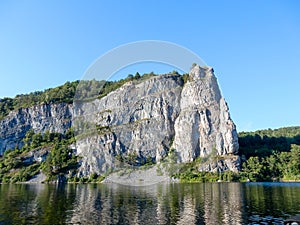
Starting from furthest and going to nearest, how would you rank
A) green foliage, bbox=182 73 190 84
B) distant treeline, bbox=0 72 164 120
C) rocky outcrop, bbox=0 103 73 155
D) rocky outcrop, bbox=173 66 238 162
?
1. distant treeline, bbox=0 72 164 120
2. rocky outcrop, bbox=0 103 73 155
3. green foliage, bbox=182 73 190 84
4. rocky outcrop, bbox=173 66 238 162

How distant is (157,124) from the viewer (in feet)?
447

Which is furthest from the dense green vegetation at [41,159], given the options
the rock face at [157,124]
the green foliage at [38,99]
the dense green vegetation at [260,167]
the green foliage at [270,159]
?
the green foliage at [270,159]

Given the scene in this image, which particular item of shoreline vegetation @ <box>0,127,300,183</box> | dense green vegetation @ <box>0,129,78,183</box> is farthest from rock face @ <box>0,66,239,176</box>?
dense green vegetation @ <box>0,129,78,183</box>

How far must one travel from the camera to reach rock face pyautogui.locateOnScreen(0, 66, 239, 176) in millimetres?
119875

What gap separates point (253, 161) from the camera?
11144 cm

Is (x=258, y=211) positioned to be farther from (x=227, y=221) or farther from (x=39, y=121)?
(x=39, y=121)

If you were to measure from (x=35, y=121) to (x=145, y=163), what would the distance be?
9167 cm

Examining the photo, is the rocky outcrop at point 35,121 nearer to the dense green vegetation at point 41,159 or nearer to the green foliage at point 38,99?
the green foliage at point 38,99

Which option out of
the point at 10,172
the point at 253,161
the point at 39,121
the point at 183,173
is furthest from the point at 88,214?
the point at 39,121

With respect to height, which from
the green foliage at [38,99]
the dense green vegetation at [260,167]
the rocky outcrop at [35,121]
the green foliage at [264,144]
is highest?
the green foliage at [38,99]

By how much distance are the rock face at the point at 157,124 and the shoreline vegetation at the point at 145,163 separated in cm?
499

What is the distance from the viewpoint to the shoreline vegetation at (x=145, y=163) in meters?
102

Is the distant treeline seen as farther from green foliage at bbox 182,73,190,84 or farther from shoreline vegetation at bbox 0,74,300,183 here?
green foliage at bbox 182,73,190,84

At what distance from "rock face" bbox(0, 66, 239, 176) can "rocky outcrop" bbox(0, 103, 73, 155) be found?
Answer: 4.36ft
